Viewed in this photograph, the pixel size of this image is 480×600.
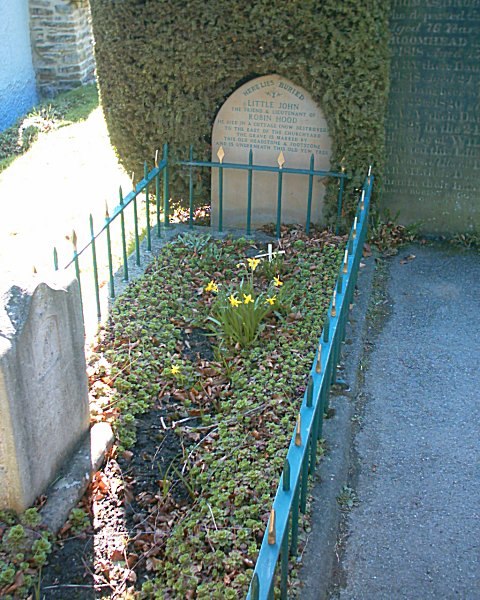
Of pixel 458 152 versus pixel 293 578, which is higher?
pixel 458 152

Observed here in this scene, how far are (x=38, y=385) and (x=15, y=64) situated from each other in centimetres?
911

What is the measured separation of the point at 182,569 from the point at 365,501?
1025 millimetres

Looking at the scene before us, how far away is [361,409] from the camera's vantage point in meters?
4.23

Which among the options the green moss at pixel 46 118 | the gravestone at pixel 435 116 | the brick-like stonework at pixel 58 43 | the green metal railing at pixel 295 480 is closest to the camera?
the green metal railing at pixel 295 480

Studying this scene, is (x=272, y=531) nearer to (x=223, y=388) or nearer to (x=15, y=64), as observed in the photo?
(x=223, y=388)

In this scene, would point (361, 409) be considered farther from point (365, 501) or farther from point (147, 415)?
point (147, 415)

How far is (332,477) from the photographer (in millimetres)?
3576

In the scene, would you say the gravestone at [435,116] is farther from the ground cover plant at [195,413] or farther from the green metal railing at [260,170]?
the ground cover plant at [195,413]

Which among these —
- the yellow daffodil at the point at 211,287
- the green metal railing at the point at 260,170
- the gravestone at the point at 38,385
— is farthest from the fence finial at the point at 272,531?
the green metal railing at the point at 260,170

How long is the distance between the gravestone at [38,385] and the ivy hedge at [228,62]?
3.30 m

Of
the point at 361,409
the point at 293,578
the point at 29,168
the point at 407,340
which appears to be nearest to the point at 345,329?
the point at 407,340

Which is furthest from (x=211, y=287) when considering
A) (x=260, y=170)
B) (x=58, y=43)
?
(x=58, y=43)

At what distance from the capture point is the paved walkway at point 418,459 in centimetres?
313

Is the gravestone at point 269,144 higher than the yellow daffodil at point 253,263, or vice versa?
the gravestone at point 269,144
